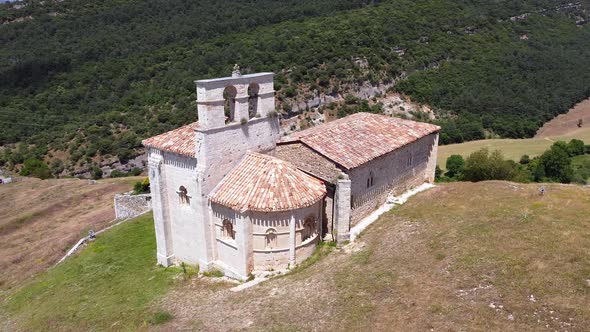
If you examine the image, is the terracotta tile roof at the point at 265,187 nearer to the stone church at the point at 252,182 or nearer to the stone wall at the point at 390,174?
the stone church at the point at 252,182

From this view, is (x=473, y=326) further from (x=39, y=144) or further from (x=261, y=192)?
(x=39, y=144)

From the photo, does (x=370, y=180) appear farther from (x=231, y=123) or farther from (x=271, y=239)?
(x=231, y=123)

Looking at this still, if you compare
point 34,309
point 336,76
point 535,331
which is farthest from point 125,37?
point 535,331

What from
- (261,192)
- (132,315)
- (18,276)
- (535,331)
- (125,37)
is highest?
(125,37)

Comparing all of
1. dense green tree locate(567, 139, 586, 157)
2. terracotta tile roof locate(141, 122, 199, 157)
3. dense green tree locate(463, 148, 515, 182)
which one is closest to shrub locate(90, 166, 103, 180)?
terracotta tile roof locate(141, 122, 199, 157)

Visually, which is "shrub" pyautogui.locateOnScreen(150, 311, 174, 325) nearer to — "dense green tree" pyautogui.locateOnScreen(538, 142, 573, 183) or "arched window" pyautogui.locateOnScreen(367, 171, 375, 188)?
"arched window" pyautogui.locateOnScreen(367, 171, 375, 188)

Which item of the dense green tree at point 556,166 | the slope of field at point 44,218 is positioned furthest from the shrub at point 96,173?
the dense green tree at point 556,166
